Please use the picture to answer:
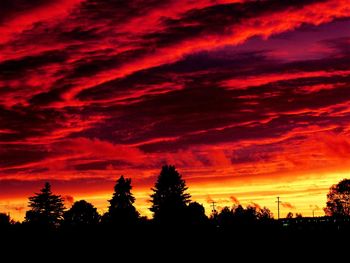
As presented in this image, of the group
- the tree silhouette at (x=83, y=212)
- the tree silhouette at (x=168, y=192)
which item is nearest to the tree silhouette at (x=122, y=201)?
the tree silhouette at (x=168, y=192)

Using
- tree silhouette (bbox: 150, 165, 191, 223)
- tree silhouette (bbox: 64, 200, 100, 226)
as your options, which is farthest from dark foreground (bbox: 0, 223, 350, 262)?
tree silhouette (bbox: 64, 200, 100, 226)

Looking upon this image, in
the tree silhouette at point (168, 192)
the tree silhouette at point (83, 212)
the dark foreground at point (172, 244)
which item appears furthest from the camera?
the tree silhouette at point (83, 212)

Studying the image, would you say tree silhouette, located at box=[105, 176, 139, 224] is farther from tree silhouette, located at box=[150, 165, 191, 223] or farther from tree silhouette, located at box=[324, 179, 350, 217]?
tree silhouette, located at box=[324, 179, 350, 217]

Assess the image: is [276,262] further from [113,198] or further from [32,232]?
[113,198]

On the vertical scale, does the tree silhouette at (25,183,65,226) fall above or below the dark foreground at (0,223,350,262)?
above

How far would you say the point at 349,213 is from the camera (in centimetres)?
14238

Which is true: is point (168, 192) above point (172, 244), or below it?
above

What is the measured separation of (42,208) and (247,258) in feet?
311

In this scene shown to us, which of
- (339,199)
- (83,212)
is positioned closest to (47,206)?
(83,212)

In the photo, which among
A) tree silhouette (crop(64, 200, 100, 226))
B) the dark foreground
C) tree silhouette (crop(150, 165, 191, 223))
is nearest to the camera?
the dark foreground

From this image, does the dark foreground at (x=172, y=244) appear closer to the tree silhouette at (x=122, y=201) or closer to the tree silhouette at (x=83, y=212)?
the tree silhouette at (x=122, y=201)

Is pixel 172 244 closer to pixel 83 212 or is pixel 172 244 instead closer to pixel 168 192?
pixel 168 192

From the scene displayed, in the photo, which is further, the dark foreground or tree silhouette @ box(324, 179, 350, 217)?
Answer: tree silhouette @ box(324, 179, 350, 217)

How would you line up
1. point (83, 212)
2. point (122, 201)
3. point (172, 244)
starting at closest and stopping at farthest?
point (172, 244), point (122, 201), point (83, 212)
